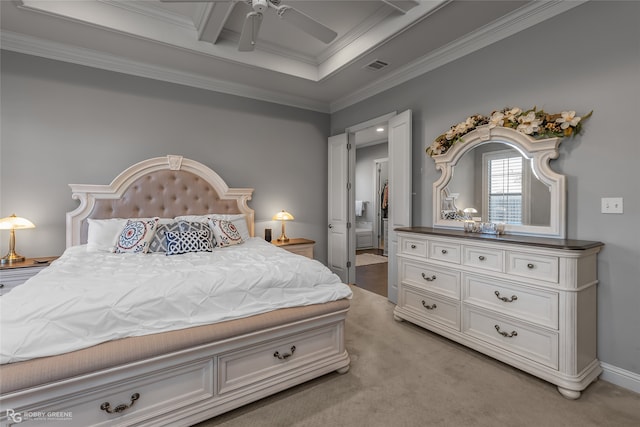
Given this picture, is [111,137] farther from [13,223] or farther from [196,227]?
[196,227]

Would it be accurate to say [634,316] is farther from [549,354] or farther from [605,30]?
[605,30]

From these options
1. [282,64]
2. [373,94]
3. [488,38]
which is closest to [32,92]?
[282,64]

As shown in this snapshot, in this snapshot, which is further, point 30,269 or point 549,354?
point 30,269

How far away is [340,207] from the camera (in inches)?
182

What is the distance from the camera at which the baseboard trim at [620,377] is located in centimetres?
200

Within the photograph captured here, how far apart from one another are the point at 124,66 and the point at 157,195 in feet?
4.94

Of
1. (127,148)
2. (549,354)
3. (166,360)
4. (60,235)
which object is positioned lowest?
(549,354)

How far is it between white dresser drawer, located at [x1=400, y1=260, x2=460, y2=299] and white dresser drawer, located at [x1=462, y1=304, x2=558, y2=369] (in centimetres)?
19

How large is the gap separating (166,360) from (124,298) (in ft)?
1.31

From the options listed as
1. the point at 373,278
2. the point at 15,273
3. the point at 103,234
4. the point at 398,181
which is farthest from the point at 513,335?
the point at 15,273

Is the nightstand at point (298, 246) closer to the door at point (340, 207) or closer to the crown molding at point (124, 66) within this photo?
the door at point (340, 207)

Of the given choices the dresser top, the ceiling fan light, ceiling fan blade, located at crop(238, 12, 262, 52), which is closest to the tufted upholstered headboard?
ceiling fan blade, located at crop(238, 12, 262, 52)

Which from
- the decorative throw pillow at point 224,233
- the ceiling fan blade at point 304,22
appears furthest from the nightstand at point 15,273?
the ceiling fan blade at point 304,22

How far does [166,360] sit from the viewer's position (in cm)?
157
